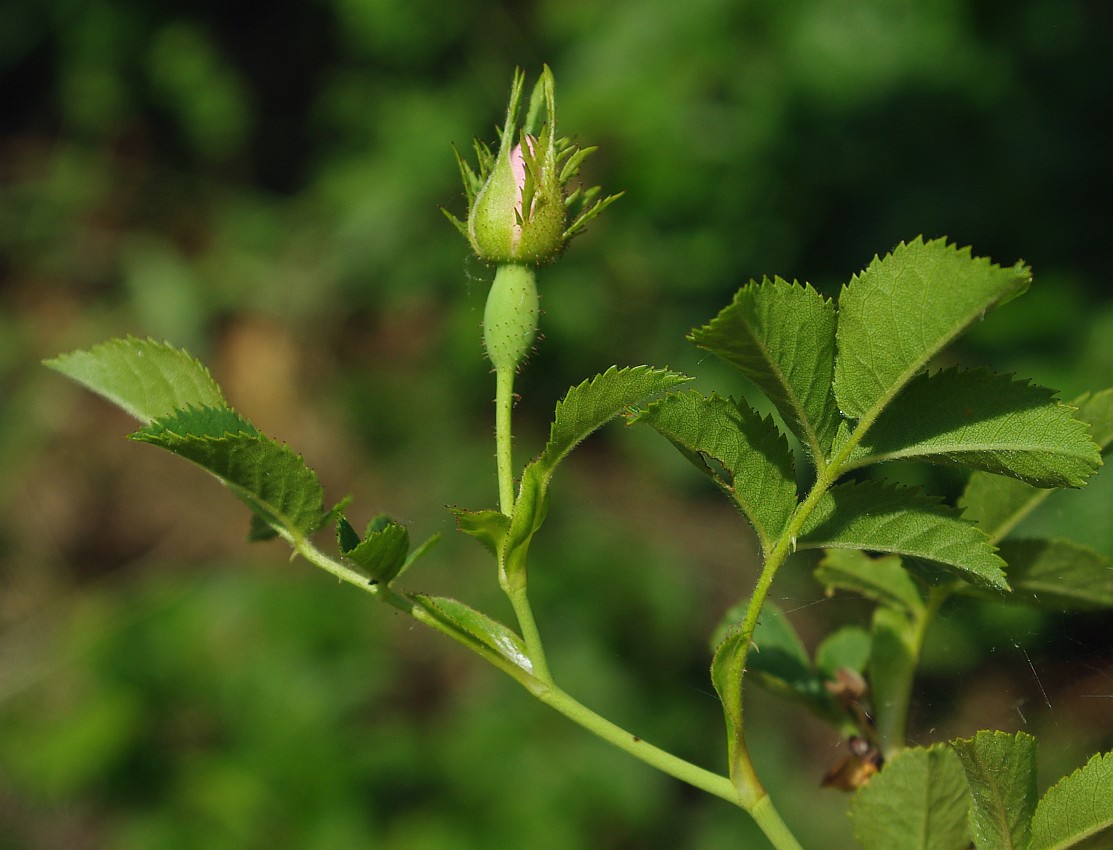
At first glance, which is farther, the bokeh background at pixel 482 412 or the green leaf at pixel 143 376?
the bokeh background at pixel 482 412

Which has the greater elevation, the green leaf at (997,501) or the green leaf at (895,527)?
the green leaf at (997,501)

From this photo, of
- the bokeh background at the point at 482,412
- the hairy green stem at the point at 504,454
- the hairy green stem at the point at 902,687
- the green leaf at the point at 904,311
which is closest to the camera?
the green leaf at the point at 904,311

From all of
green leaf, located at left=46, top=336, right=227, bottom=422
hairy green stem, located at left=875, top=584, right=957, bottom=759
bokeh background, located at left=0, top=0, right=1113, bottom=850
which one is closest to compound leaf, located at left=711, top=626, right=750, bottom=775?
hairy green stem, located at left=875, top=584, right=957, bottom=759

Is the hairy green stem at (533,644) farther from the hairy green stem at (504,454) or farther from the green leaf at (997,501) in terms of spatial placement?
the green leaf at (997,501)

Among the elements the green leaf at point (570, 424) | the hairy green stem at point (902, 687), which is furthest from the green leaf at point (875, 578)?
the green leaf at point (570, 424)

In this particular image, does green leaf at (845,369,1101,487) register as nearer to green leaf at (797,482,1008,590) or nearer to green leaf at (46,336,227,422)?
green leaf at (797,482,1008,590)

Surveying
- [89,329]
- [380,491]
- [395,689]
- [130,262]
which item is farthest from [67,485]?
[395,689]
